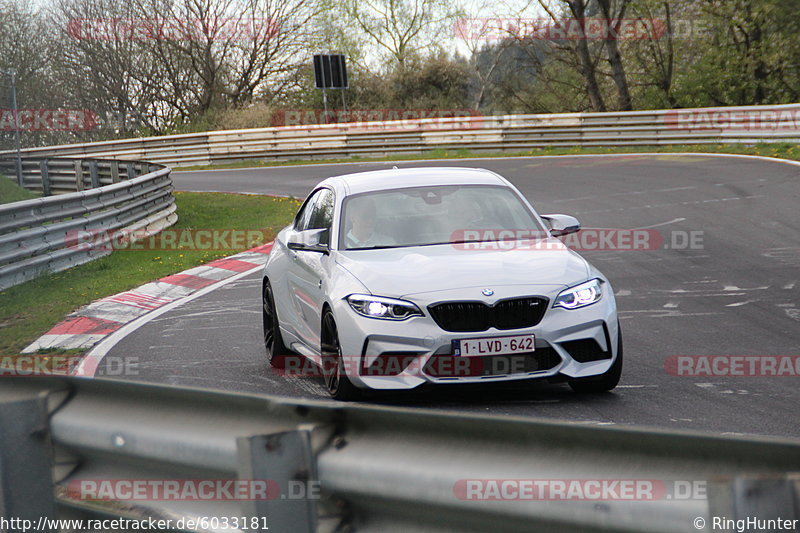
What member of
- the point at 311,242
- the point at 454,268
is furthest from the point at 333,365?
the point at 311,242

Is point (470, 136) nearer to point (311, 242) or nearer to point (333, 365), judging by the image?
point (311, 242)

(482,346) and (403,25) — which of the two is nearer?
(482,346)

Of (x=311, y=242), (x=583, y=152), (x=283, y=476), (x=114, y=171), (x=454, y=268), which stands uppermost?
(x=283, y=476)

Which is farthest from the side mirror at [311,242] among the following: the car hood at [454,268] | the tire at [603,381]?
the tire at [603,381]

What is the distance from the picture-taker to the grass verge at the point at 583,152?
25.4 m

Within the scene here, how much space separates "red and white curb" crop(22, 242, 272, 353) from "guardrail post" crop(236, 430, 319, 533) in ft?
23.3

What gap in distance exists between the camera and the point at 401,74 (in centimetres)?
4906

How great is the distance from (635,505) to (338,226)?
5.63m

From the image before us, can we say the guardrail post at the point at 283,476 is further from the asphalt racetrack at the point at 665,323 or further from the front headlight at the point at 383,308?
the front headlight at the point at 383,308

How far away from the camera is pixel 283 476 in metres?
2.76

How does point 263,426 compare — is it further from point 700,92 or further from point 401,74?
point 401,74

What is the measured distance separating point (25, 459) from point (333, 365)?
11.8 feet

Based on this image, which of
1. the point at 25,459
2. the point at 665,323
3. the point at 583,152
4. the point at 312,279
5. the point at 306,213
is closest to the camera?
the point at 25,459

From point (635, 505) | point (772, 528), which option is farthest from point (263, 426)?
point (772, 528)
